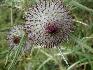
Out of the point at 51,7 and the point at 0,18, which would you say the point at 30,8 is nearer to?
the point at 51,7

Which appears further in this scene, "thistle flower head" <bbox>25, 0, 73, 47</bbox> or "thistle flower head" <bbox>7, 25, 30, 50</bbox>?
"thistle flower head" <bbox>7, 25, 30, 50</bbox>

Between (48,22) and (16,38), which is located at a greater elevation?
(48,22)

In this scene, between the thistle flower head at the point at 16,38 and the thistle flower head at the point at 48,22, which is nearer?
the thistle flower head at the point at 48,22

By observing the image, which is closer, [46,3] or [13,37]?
[46,3]

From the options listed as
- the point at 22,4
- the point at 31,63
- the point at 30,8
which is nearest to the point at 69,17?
the point at 30,8

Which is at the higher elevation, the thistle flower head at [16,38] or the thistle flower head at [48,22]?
the thistle flower head at [48,22]

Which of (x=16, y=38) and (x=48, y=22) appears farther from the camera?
(x=16, y=38)

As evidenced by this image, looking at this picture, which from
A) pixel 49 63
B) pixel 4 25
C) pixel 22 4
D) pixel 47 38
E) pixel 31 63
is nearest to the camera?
pixel 47 38

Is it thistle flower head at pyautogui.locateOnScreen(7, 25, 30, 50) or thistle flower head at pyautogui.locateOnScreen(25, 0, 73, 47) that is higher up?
thistle flower head at pyautogui.locateOnScreen(25, 0, 73, 47)
